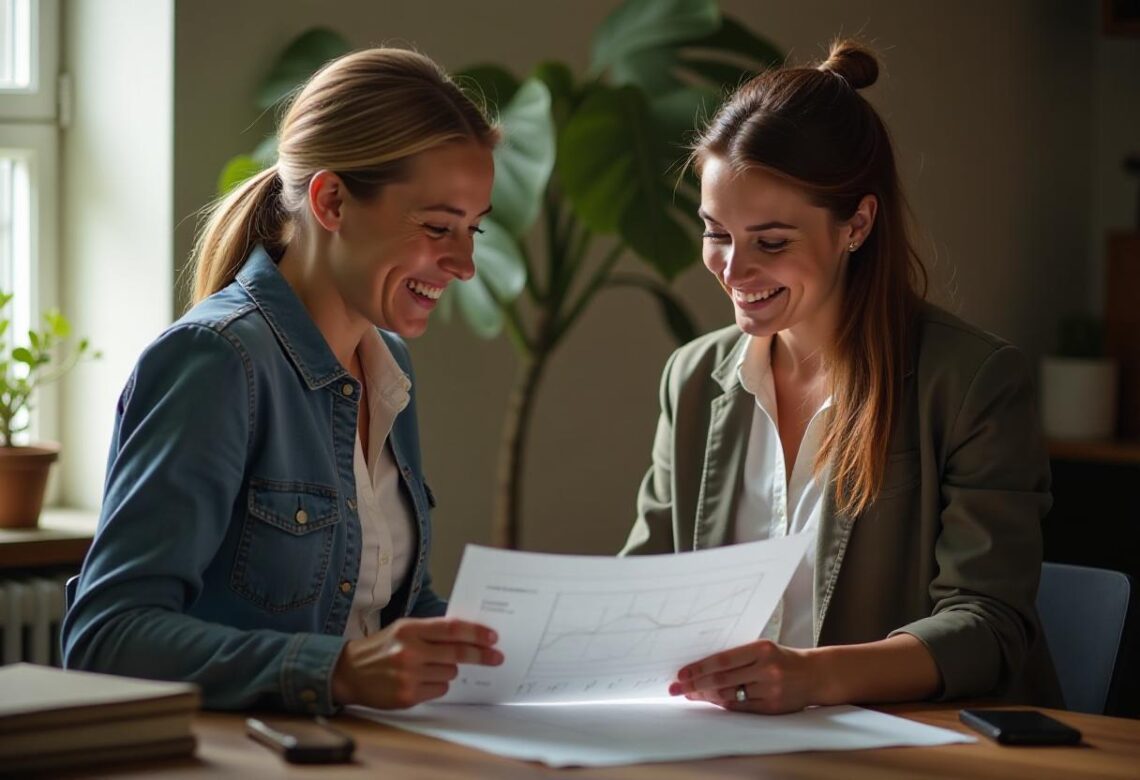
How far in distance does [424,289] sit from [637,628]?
50cm

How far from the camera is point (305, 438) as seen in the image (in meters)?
1.53

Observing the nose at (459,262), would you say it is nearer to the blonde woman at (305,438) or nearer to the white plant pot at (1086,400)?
the blonde woman at (305,438)

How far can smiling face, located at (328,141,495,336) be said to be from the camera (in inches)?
62.9

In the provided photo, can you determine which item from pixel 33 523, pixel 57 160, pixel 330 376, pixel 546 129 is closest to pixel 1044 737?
pixel 330 376

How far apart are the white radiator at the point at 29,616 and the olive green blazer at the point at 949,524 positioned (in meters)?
1.30

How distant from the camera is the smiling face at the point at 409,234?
62.9 inches

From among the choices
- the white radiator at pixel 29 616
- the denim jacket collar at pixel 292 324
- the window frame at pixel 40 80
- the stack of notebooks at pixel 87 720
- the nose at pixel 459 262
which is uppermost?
the window frame at pixel 40 80

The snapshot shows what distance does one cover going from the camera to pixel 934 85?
4.31 m

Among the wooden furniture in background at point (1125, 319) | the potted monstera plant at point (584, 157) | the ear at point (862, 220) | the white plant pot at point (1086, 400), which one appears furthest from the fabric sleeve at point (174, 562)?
the wooden furniture in background at point (1125, 319)

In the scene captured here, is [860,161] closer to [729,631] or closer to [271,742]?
[729,631]

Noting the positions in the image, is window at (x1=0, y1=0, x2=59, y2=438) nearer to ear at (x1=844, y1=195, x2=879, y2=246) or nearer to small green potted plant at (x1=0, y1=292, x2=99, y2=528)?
small green potted plant at (x1=0, y1=292, x2=99, y2=528)

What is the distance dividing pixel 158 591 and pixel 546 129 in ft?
4.66

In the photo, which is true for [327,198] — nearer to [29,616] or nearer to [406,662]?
[406,662]

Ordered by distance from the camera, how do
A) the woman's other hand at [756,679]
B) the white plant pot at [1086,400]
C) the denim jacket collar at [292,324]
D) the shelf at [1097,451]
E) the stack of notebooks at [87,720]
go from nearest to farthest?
the stack of notebooks at [87,720], the woman's other hand at [756,679], the denim jacket collar at [292,324], the shelf at [1097,451], the white plant pot at [1086,400]
